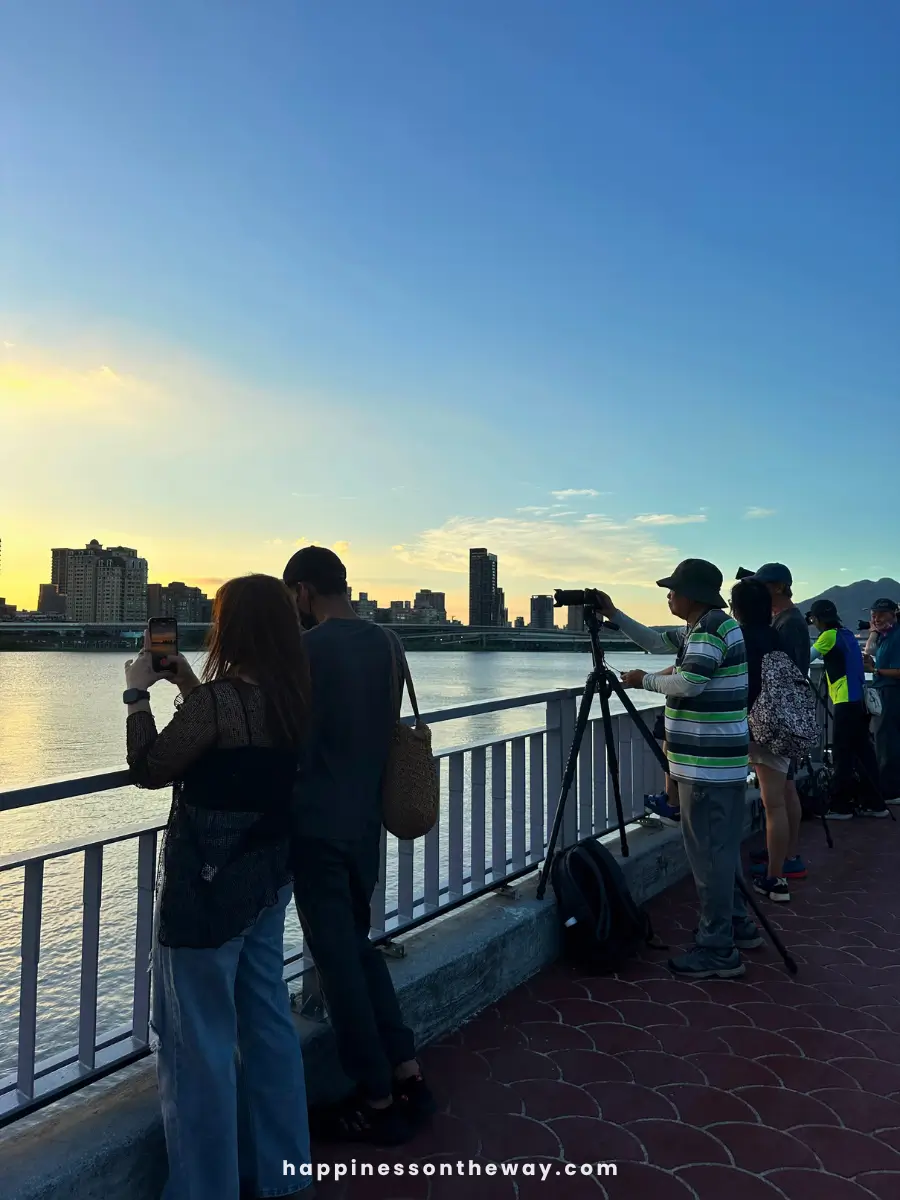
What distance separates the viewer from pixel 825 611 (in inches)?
263

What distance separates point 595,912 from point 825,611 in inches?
157

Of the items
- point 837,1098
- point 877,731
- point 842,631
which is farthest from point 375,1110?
point 877,731

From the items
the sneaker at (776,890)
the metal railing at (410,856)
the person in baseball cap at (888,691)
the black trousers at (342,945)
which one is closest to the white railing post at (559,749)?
the metal railing at (410,856)

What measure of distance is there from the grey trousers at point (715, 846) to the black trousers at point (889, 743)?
4750 mm

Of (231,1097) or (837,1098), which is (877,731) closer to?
(837,1098)

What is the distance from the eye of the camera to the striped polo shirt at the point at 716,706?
340 centimetres

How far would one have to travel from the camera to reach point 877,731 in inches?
303

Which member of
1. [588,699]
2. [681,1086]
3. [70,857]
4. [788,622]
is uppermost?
[788,622]

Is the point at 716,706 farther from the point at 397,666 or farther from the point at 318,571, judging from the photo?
the point at 318,571

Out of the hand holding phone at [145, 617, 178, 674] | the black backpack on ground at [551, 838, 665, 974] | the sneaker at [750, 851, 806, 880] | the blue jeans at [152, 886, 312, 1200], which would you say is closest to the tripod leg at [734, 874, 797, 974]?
the black backpack on ground at [551, 838, 665, 974]

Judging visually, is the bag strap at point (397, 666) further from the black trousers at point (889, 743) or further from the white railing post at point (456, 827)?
the black trousers at point (889, 743)

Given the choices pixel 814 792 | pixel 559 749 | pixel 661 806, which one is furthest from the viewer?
pixel 814 792

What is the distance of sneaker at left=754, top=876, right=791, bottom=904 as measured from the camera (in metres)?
4.56

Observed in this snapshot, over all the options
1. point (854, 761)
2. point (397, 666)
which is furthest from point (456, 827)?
point (854, 761)
